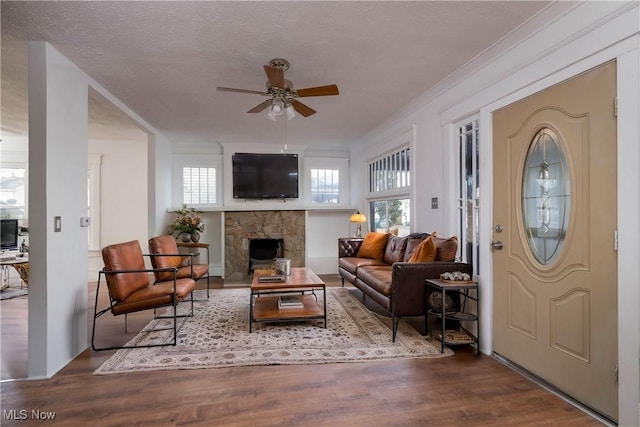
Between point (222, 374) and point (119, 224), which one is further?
point (119, 224)

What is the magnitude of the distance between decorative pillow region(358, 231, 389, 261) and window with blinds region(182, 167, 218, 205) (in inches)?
126

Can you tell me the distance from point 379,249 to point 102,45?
3731mm

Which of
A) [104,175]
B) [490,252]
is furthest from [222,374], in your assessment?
[104,175]

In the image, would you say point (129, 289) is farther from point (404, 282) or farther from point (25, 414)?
point (404, 282)

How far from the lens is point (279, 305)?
3348 mm

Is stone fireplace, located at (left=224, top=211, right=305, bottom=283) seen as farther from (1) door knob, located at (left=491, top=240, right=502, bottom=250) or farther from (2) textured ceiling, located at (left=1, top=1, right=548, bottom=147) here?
(1) door knob, located at (left=491, top=240, right=502, bottom=250)

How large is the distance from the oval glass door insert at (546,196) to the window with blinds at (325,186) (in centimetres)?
440

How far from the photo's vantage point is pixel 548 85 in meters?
2.18

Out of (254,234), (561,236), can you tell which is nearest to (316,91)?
(561,236)

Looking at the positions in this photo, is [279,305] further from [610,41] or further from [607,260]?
[610,41]

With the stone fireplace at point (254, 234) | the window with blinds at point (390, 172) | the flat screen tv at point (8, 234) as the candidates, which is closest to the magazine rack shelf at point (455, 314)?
the window with blinds at point (390, 172)

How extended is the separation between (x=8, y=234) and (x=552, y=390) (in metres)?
7.18

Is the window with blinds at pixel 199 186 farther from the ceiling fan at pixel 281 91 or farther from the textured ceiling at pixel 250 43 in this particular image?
the ceiling fan at pixel 281 91

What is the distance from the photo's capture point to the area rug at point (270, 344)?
2.52 metres
